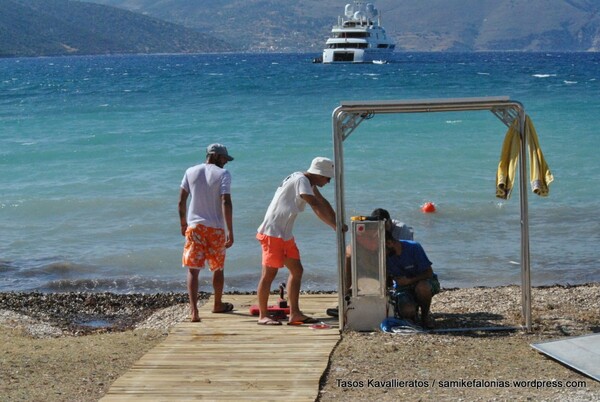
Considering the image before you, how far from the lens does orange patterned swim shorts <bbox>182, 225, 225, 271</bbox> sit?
8.98 meters

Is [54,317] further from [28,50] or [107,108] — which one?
[28,50]

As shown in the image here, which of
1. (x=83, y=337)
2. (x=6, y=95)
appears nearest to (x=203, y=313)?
(x=83, y=337)

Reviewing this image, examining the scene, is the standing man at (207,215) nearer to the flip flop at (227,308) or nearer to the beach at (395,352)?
the flip flop at (227,308)

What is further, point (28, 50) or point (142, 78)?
point (28, 50)

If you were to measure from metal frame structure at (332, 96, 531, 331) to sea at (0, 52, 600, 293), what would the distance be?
3936 mm

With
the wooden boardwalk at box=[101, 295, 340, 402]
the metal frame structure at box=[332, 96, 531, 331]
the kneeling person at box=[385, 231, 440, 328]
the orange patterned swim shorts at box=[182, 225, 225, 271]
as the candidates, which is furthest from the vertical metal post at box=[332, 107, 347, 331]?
the orange patterned swim shorts at box=[182, 225, 225, 271]

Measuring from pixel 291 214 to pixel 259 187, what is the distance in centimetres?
1189

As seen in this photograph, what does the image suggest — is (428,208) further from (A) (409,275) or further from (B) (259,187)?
(A) (409,275)

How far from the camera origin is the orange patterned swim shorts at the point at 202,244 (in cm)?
898

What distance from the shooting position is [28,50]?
163 metres

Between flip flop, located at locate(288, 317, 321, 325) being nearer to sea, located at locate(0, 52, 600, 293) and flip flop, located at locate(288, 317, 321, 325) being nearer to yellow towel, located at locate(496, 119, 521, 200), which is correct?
yellow towel, located at locate(496, 119, 521, 200)

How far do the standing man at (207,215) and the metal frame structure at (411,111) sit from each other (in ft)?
3.28

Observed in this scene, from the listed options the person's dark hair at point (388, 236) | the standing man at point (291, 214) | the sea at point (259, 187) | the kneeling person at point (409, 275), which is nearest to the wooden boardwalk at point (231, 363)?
A: the standing man at point (291, 214)

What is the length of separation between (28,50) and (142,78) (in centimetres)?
10032
